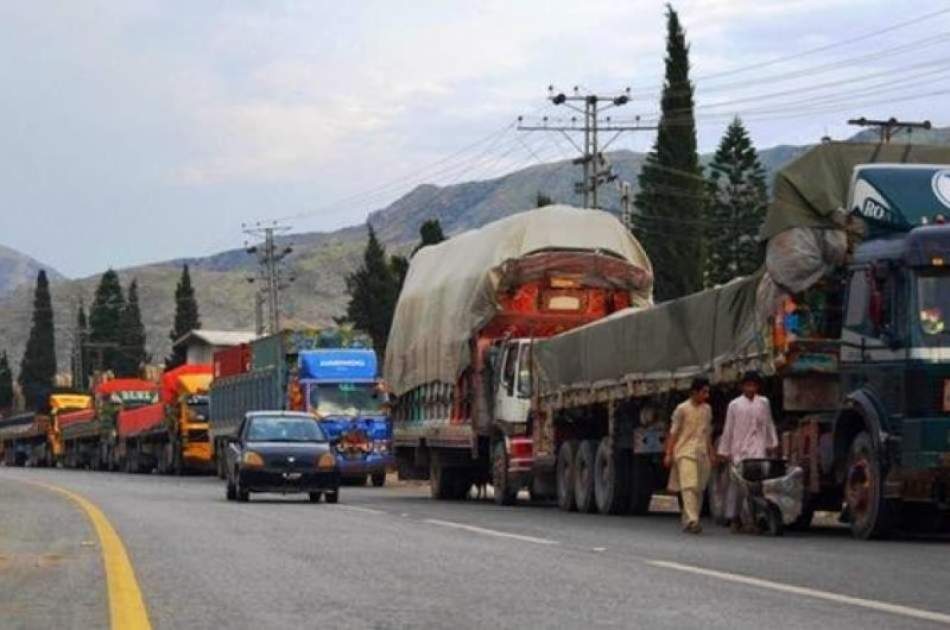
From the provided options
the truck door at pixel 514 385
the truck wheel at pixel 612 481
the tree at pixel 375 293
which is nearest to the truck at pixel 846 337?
the truck wheel at pixel 612 481

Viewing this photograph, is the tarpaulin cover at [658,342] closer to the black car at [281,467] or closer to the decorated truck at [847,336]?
the decorated truck at [847,336]

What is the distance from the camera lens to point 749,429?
20047mm

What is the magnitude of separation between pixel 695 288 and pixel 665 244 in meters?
2.09

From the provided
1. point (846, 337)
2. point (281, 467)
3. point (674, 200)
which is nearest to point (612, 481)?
point (846, 337)

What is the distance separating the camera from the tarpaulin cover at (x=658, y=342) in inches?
843

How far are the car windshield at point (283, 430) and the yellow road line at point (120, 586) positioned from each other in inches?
392

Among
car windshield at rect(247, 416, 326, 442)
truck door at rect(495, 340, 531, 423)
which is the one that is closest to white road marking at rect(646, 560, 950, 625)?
Answer: truck door at rect(495, 340, 531, 423)

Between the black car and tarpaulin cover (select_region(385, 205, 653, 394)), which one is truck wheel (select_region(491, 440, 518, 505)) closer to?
tarpaulin cover (select_region(385, 205, 653, 394))

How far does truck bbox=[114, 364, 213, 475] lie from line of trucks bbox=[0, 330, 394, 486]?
3cm

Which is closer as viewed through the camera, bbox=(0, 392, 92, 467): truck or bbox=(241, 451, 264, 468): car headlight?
bbox=(241, 451, 264, 468): car headlight

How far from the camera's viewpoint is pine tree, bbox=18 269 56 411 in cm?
15900

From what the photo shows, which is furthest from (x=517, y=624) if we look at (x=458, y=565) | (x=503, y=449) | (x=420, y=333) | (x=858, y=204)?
(x=420, y=333)

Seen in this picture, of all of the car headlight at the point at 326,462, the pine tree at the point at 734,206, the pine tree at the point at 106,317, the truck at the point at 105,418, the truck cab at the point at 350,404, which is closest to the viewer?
the car headlight at the point at 326,462

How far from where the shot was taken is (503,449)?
29.6 metres
